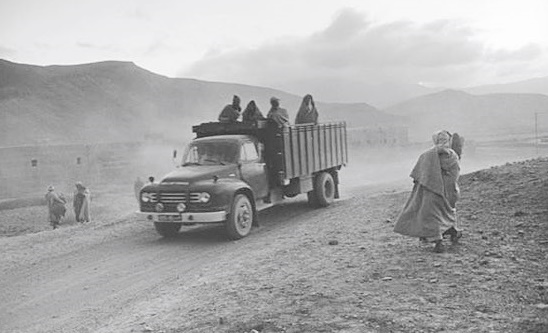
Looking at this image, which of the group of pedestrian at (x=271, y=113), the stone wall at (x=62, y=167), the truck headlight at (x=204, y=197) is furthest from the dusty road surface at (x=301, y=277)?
the stone wall at (x=62, y=167)

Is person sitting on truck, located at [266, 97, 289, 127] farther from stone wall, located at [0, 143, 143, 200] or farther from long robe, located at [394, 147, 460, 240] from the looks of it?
stone wall, located at [0, 143, 143, 200]

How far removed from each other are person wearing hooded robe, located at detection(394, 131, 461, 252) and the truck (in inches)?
149

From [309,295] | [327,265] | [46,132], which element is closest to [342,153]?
[327,265]

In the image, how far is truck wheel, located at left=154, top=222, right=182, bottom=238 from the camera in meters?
10.6

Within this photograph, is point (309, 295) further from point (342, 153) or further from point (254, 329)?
point (342, 153)

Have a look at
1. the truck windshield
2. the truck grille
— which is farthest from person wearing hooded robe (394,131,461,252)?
the truck windshield

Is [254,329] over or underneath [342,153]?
underneath

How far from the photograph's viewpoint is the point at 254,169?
37.0ft

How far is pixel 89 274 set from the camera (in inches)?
320

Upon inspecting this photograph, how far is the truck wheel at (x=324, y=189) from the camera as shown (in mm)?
13617

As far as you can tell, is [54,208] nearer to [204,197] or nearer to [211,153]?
[211,153]

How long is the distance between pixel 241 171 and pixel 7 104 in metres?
47.6

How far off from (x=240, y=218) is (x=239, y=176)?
941 mm

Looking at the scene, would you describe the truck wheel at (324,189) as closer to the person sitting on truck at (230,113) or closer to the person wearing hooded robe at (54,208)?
the person sitting on truck at (230,113)
